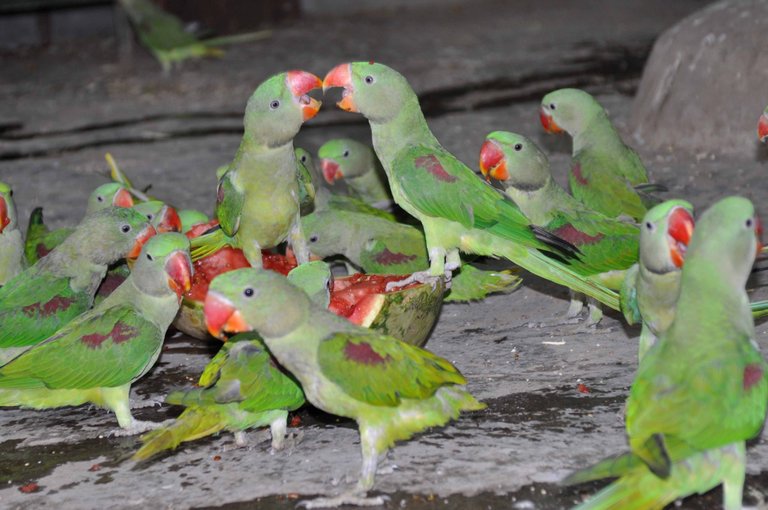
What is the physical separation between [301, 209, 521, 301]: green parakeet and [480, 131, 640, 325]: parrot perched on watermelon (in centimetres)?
39

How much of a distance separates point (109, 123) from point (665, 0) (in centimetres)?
986

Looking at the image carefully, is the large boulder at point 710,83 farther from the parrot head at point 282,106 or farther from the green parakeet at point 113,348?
the green parakeet at point 113,348

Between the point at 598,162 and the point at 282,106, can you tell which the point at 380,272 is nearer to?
the point at 282,106

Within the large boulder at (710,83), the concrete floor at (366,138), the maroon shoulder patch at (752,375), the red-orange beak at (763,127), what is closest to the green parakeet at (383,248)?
the concrete floor at (366,138)

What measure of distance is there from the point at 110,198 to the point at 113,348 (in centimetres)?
173

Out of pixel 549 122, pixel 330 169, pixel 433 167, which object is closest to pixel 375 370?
pixel 433 167

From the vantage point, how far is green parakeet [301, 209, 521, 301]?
218 inches

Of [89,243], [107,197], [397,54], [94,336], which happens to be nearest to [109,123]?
[397,54]

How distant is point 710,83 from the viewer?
819 centimetres

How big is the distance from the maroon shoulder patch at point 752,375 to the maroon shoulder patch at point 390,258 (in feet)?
8.20

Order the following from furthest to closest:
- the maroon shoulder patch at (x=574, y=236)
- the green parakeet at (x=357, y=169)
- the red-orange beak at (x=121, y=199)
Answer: the green parakeet at (x=357, y=169), the red-orange beak at (x=121, y=199), the maroon shoulder patch at (x=574, y=236)

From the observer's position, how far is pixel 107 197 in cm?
605

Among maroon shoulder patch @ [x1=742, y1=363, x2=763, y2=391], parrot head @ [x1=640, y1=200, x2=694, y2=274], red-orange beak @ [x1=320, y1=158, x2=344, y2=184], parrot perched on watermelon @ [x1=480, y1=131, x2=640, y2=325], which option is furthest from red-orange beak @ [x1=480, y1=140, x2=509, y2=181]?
maroon shoulder patch @ [x1=742, y1=363, x2=763, y2=391]

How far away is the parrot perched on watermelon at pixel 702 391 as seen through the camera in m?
3.32
